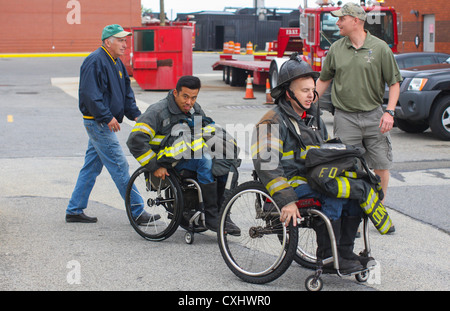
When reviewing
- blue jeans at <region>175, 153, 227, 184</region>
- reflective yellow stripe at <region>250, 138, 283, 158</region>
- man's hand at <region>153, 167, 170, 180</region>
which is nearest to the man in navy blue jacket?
man's hand at <region>153, 167, 170, 180</region>

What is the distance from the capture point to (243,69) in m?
23.5

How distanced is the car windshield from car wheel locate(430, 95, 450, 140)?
6246mm

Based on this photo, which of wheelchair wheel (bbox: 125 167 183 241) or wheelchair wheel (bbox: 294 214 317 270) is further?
wheelchair wheel (bbox: 125 167 183 241)

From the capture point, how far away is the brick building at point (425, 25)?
2927cm

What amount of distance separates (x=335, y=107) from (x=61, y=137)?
6.72 meters

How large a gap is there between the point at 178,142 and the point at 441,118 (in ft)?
22.8

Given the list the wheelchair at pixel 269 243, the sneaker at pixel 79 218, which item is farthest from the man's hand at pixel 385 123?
the sneaker at pixel 79 218

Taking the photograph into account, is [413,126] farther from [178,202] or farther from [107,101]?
[178,202]

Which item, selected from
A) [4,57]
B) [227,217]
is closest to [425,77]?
[227,217]

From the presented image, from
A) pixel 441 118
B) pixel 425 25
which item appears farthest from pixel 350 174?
pixel 425 25

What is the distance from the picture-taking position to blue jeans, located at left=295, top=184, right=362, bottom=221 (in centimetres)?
454

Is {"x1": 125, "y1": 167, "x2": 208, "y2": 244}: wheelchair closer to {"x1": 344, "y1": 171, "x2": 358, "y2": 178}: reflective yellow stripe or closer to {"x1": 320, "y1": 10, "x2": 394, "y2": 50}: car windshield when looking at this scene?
{"x1": 344, "y1": 171, "x2": 358, "y2": 178}: reflective yellow stripe

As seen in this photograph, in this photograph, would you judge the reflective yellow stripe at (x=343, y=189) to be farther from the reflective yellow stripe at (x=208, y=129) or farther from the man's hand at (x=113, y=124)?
the man's hand at (x=113, y=124)
